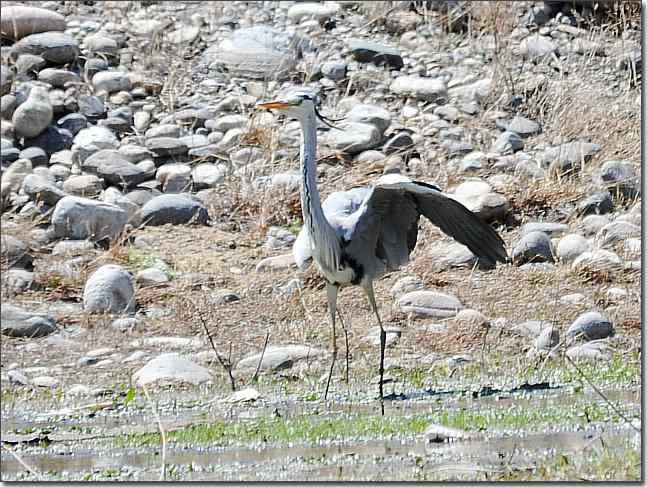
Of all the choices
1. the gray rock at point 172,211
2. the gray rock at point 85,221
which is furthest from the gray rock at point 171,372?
the gray rock at point 172,211

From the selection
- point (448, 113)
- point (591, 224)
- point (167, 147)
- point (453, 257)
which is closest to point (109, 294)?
point (453, 257)

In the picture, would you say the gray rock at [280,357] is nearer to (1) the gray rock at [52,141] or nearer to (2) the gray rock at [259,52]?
(1) the gray rock at [52,141]

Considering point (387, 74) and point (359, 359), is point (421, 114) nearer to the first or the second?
point (387, 74)

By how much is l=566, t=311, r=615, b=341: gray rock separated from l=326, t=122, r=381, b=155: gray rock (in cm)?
344

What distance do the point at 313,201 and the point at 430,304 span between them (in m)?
1.40

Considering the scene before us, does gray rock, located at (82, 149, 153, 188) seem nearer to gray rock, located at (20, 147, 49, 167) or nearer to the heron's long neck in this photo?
gray rock, located at (20, 147, 49, 167)

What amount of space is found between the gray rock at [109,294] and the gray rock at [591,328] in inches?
105

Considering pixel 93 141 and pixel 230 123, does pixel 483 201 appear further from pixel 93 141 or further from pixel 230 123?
pixel 93 141

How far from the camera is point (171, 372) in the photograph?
6.71 meters

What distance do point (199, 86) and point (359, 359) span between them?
510cm

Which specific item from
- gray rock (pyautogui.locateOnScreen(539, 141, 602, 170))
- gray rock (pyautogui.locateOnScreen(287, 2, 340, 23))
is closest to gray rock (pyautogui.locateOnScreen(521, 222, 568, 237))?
→ gray rock (pyautogui.locateOnScreen(539, 141, 602, 170))

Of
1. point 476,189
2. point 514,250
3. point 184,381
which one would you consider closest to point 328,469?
point 184,381

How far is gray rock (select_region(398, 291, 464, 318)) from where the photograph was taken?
7.74 m

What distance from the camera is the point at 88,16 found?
41.5ft
